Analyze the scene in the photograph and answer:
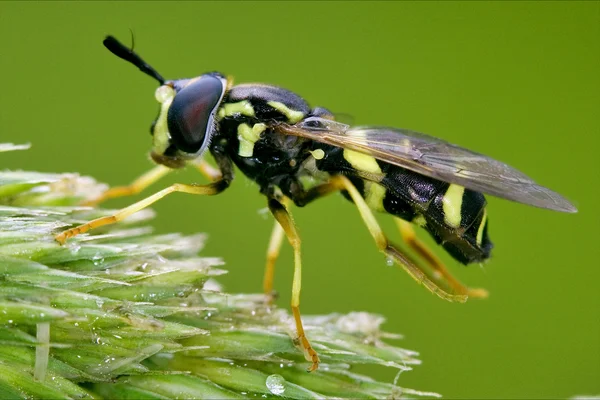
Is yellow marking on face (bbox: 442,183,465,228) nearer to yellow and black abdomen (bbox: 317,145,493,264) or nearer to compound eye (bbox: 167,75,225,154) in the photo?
yellow and black abdomen (bbox: 317,145,493,264)

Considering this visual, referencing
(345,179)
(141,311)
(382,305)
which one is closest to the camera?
(141,311)

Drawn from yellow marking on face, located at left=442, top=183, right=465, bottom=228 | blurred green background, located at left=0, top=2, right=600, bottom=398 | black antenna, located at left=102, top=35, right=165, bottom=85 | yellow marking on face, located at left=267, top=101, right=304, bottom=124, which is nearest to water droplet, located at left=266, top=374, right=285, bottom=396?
yellow marking on face, located at left=442, top=183, right=465, bottom=228

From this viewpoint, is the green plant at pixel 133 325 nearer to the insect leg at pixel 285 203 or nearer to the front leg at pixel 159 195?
the front leg at pixel 159 195

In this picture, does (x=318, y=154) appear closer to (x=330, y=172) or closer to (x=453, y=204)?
(x=330, y=172)

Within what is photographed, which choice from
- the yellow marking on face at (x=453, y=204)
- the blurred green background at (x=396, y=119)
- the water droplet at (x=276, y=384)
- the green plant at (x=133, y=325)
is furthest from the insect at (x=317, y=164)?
the blurred green background at (x=396, y=119)

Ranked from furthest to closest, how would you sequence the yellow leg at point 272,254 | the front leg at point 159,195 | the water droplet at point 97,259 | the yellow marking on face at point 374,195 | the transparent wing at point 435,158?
the yellow marking on face at point 374,195, the yellow leg at point 272,254, the transparent wing at point 435,158, the front leg at point 159,195, the water droplet at point 97,259

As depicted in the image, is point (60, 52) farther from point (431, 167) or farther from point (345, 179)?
point (431, 167)

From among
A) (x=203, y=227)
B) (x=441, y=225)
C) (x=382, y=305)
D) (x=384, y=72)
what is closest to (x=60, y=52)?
(x=203, y=227)
